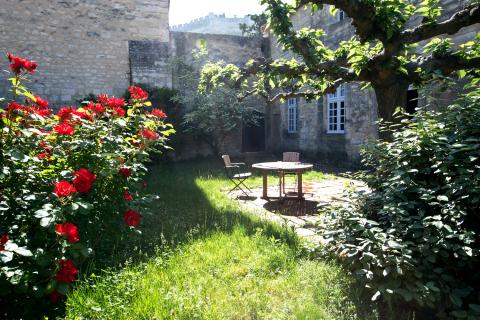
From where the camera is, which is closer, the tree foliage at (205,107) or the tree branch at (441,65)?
the tree branch at (441,65)

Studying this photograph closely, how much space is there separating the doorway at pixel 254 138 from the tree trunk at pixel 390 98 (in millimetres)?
11588

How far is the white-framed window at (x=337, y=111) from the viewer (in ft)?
36.9

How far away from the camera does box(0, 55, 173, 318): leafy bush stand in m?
1.73

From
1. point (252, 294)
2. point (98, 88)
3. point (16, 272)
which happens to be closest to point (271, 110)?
point (98, 88)

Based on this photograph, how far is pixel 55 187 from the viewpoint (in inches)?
76.4

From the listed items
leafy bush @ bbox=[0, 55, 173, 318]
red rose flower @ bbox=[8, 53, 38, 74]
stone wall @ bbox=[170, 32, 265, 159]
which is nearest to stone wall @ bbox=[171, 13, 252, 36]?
stone wall @ bbox=[170, 32, 265, 159]

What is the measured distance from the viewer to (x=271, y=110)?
1559 centimetres

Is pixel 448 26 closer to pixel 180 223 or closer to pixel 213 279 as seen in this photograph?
pixel 213 279

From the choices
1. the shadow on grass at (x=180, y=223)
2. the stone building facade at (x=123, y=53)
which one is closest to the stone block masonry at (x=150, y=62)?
the stone building facade at (x=123, y=53)

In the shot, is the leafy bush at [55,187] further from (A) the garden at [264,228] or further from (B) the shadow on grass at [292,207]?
(B) the shadow on grass at [292,207]

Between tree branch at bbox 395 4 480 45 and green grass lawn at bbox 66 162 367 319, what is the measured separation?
9.09 ft

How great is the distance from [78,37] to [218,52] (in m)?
5.70

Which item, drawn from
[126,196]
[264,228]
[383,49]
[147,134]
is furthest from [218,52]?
[126,196]

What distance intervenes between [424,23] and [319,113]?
8481 millimetres
